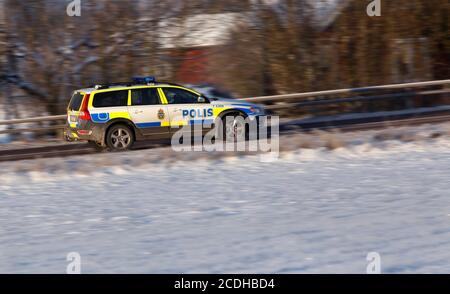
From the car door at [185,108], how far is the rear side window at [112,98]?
85 cm

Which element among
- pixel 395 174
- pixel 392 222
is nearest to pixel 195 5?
pixel 395 174

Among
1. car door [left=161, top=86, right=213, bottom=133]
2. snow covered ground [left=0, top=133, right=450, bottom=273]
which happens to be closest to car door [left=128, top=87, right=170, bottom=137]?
car door [left=161, top=86, right=213, bottom=133]

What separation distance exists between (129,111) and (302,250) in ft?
26.5

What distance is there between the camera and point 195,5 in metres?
24.1

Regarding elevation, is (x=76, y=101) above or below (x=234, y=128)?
above

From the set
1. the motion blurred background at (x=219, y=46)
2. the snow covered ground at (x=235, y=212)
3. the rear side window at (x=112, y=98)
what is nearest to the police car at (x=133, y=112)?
the rear side window at (x=112, y=98)

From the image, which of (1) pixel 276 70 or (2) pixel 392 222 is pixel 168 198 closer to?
(2) pixel 392 222

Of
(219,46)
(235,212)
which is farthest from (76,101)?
(219,46)

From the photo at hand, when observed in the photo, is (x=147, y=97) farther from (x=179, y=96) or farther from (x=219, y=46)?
(x=219, y=46)

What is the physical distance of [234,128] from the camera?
17453mm

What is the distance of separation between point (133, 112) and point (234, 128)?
2.26 metres

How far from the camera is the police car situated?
16.7 metres

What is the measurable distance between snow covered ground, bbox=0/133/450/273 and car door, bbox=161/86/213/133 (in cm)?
95

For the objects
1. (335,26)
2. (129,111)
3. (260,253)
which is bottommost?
(260,253)
